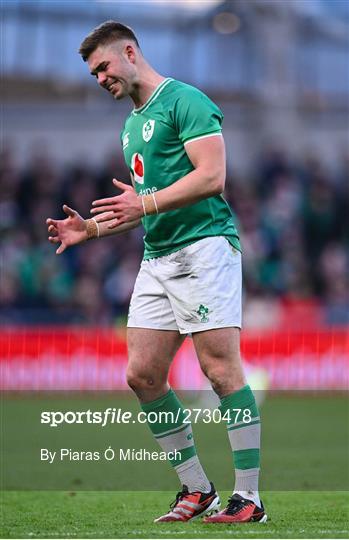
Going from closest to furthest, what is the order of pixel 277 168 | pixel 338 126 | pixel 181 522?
1. pixel 181 522
2. pixel 277 168
3. pixel 338 126

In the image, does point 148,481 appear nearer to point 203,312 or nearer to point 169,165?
point 203,312

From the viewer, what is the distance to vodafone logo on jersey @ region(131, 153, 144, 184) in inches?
268

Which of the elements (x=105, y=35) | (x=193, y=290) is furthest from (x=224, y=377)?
(x=105, y=35)

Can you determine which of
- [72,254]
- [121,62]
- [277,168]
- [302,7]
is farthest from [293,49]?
[121,62]

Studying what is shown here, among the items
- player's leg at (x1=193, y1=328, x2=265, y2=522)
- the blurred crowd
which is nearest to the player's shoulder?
player's leg at (x1=193, y1=328, x2=265, y2=522)

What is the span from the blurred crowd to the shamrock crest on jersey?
10996 millimetres

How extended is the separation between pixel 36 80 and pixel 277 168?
469 centimetres

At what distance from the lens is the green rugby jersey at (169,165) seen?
658 cm

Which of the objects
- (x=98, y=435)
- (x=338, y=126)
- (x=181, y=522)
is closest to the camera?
(x=181, y=522)

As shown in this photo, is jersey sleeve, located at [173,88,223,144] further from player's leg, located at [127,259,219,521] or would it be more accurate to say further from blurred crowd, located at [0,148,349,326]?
blurred crowd, located at [0,148,349,326]

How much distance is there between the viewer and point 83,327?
57.8 feet

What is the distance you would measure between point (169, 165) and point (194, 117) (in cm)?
36

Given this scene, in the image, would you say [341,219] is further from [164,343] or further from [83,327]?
[164,343]

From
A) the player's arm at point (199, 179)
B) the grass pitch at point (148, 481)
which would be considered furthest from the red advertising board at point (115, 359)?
the player's arm at point (199, 179)
